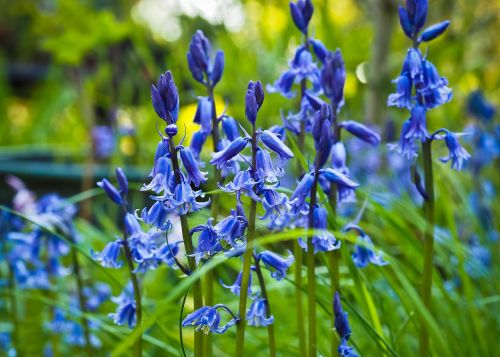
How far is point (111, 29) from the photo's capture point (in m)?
3.70

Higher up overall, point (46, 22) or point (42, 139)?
point (46, 22)

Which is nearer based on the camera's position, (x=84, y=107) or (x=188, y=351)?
(x=188, y=351)

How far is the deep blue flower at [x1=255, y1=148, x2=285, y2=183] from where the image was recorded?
1.16m

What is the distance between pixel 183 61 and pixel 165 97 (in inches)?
115

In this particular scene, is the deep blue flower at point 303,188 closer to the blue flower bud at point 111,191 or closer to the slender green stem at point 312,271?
the slender green stem at point 312,271

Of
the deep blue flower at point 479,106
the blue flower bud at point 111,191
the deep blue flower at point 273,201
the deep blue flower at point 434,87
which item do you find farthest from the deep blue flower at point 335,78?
the deep blue flower at point 479,106

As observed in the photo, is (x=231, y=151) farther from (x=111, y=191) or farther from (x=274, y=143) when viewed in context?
(x=111, y=191)

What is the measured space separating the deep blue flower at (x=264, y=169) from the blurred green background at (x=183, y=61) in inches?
45.8

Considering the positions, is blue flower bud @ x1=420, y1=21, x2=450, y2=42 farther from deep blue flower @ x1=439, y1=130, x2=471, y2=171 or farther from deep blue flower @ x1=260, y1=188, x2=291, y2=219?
deep blue flower @ x1=260, y1=188, x2=291, y2=219

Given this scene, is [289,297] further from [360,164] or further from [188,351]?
[360,164]

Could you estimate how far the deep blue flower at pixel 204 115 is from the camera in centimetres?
148

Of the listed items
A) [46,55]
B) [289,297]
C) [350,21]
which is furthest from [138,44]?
[46,55]

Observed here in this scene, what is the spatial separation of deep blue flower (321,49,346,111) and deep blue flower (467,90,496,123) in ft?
5.92

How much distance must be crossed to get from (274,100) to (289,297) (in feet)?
5.54
